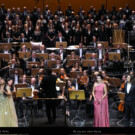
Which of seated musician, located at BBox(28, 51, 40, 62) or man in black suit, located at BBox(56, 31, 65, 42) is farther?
man in black suit, located at BBox(56, 31, 65, 42)

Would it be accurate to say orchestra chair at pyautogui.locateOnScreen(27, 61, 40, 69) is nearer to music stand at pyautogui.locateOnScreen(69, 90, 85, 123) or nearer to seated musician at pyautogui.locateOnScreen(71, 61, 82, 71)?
seated musician at pyautogui.locateOnScreen(71, 61, 82, 71)

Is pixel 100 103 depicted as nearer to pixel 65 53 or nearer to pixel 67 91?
pixel 67 91

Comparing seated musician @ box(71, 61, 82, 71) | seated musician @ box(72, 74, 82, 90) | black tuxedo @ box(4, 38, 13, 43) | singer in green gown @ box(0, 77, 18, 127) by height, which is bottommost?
singer in green gown @ box(0, 77, 18, 127)

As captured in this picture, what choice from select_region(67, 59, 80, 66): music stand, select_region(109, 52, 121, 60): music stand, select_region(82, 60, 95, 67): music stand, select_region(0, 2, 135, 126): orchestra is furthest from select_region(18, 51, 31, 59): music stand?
select_region(109, 52, 121, 60): music stand

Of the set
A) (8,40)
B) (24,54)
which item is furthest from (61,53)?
(8,40)

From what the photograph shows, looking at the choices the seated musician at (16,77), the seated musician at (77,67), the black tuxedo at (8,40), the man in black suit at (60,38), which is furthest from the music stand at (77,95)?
the black tuxedo at (8,40)

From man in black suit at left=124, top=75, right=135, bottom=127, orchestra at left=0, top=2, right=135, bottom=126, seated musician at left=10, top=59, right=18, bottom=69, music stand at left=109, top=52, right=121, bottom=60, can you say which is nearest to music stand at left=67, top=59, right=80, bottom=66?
orchestra at left=0, top=2, right=135, bottom=126

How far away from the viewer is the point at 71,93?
10.0 meters

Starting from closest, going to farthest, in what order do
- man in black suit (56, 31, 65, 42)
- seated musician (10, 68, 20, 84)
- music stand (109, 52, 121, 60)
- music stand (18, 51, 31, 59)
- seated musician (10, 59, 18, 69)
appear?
seated musician (10, 68, 20, 84) < seated musician (10, 59, 18, 69) < music stand (109, 52, 121, 60) < music stand (18, 51, 31, 59) < man in black suit (56, 31, 65, 42)

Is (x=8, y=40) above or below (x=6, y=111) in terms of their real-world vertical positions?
above

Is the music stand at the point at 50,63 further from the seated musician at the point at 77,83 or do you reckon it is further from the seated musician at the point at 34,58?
the seated musician at the point at 77,83

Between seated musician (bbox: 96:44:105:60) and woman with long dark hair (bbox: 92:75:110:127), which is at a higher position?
seated musician (bbox: 96:44:105:60)

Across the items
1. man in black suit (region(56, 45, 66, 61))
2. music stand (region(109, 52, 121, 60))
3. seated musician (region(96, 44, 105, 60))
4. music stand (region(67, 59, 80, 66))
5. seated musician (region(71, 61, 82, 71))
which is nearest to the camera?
seated musician (region(71, 61, 82, 71))

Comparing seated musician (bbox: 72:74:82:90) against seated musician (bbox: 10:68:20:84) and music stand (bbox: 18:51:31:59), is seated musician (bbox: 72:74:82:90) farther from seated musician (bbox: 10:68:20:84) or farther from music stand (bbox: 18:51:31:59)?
music stand (bbox: 18:51:31:59)
